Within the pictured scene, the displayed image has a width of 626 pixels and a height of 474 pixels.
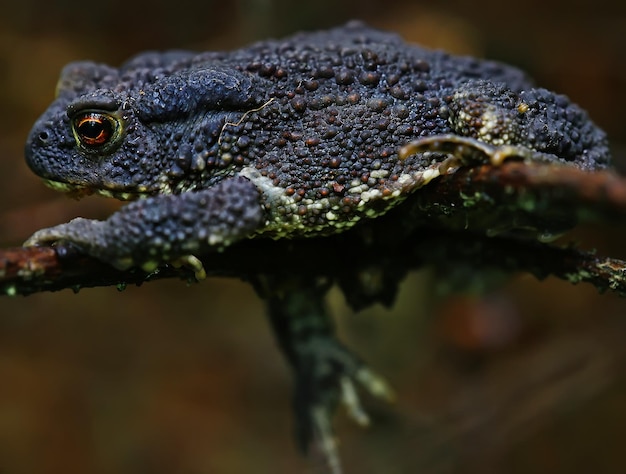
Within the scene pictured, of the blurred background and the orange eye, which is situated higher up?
the blurred background

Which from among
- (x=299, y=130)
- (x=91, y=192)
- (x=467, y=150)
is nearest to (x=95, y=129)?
(x=91, y=192)

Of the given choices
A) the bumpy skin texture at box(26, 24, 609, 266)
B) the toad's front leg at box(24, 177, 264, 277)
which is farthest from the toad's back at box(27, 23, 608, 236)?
the toad's front leg at box(24, 177, 264, 277)

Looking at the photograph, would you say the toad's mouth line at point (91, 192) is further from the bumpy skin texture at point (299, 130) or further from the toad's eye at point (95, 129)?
the toad's eye at point (95, 129)

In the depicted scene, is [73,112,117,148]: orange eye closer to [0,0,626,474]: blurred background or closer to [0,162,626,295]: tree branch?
[0,162,626,295]: tree branch

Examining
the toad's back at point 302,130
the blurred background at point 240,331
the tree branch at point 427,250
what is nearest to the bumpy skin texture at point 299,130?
the toad's back at point 302,130

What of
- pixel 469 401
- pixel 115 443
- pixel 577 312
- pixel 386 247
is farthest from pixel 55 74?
pixel 577 312

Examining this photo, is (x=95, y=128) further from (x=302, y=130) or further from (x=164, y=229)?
(x=302, y=130)
